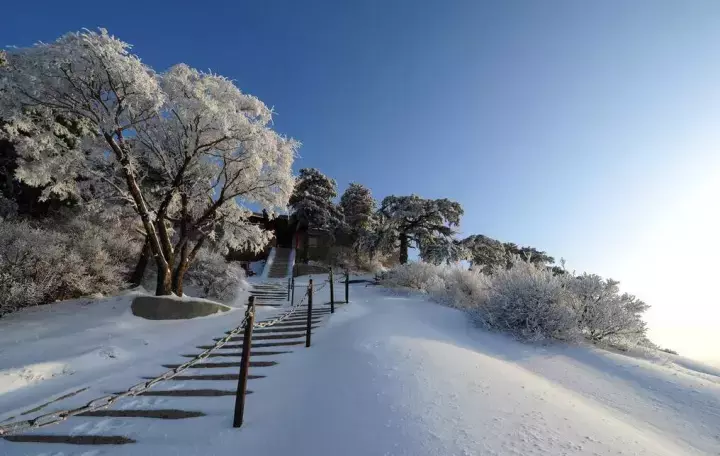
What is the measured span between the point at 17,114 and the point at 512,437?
12661 millimetres

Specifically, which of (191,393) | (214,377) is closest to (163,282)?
(214,377)

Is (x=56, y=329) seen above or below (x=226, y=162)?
below

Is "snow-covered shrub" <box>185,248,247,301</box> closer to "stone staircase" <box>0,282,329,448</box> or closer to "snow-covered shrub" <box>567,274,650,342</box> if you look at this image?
"stone staircase" <box>0,282,329,448</box>

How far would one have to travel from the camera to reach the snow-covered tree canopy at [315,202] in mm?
27391

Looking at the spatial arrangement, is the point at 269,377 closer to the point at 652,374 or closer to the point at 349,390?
the point at 349,390

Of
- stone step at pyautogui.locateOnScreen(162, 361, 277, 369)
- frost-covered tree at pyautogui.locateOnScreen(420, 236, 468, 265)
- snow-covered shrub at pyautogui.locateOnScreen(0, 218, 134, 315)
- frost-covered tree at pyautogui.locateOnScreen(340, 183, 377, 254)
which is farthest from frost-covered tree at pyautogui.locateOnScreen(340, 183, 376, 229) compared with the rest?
stone step at pyautogui.locateOnScreen(162, 361, 277, 369)

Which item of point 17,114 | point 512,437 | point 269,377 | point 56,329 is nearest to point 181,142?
point 17,114

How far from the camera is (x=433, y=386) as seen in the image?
3947 millimetres

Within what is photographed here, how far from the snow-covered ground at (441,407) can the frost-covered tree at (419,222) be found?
16.3m

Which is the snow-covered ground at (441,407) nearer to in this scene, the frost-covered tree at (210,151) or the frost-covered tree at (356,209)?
the frost-covered tree at (210,151)

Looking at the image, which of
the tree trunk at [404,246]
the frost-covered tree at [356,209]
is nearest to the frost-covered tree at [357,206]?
the frost-covered tree at [356,209]

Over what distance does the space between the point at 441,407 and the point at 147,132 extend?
11752mm

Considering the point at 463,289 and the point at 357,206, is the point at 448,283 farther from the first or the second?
the point at 357,206

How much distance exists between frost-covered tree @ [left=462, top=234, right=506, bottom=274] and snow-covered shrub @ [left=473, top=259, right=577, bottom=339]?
16289 millimetres
